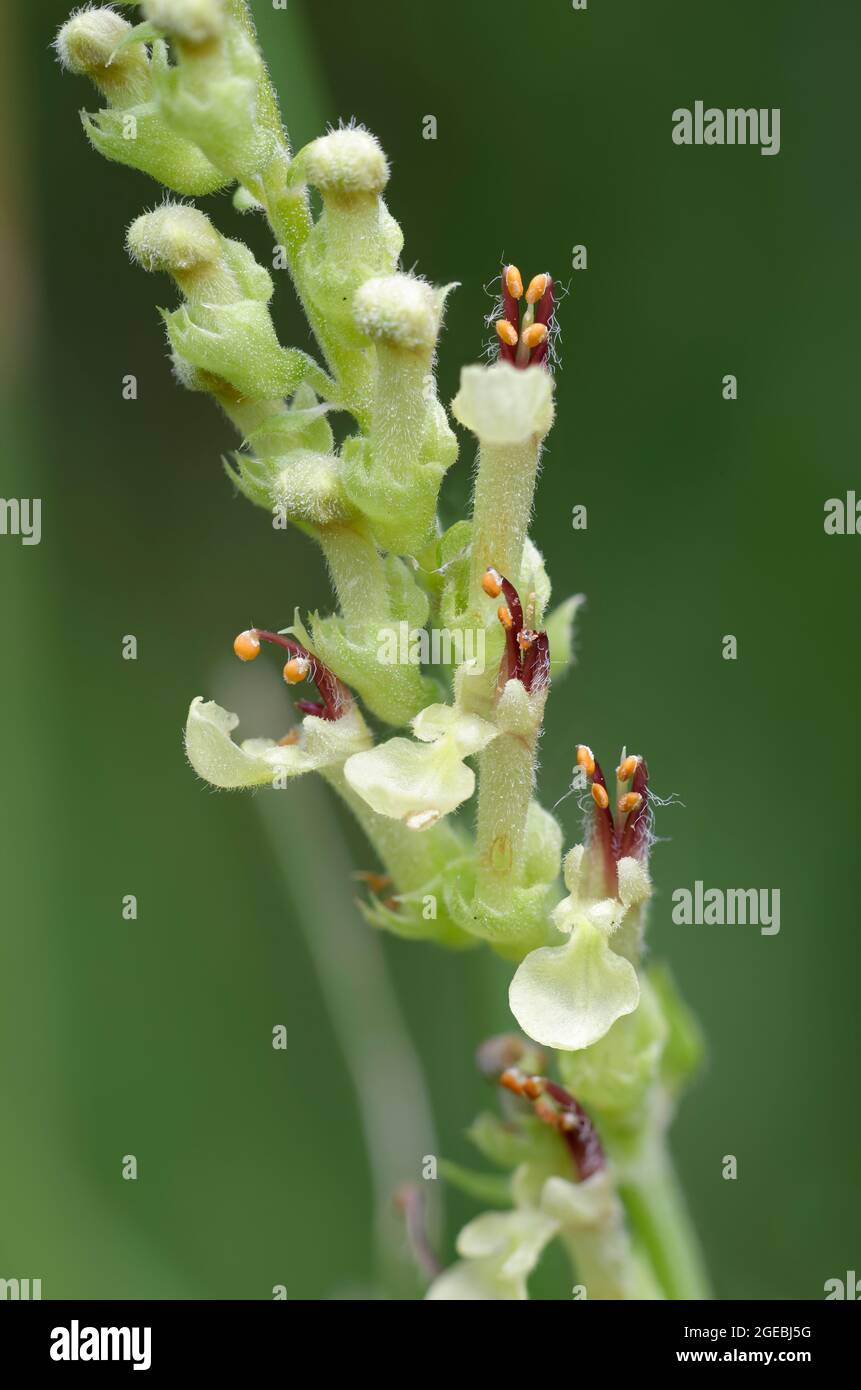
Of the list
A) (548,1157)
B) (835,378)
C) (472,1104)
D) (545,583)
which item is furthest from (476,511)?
(835,378)

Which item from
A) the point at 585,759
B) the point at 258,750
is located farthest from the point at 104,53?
the point at 585,759

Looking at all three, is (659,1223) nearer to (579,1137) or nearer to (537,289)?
(579,1137)

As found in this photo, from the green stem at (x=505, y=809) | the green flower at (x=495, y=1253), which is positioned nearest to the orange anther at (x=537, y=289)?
the green stem at (x=505, y=809)

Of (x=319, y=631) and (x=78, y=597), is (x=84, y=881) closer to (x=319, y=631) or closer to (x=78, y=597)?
(x=78, y=597)

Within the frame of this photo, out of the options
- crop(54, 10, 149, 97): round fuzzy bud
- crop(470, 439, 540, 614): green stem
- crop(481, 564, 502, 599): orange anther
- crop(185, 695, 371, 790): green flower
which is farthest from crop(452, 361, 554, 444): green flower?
crop(54, 10, 149, 97): round fuzzy bud

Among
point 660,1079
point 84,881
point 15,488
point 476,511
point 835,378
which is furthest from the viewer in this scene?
point 835,378

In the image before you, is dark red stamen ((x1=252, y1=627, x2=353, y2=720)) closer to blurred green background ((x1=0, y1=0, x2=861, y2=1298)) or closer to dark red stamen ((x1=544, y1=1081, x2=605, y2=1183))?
dark red stamen ((x1=544, y1=1081, x2=605, y2=1183))
